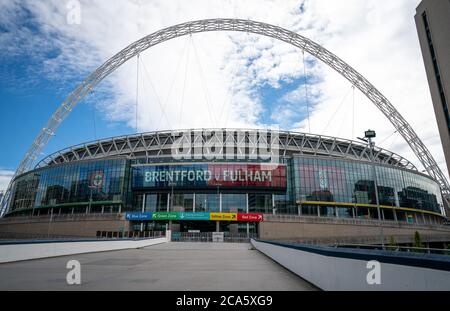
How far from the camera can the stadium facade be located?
213 ft

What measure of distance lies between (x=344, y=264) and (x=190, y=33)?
2974 inches

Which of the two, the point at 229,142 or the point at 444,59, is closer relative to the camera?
the point at 444,59

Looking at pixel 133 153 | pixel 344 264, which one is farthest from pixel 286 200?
pixel 344 264

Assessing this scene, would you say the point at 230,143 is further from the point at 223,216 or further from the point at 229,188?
the point at 223,216

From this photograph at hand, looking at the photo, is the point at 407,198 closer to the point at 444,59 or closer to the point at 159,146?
the point at 444,59

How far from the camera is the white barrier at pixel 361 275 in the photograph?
3.41 metres

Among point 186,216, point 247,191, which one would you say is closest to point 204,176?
point 186,216

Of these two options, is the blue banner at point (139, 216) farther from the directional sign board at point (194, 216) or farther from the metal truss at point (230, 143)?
the metal truss at point (230, 143)

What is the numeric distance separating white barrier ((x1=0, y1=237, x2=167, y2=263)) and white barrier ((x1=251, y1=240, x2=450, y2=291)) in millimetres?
13641

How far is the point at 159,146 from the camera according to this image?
78750mm

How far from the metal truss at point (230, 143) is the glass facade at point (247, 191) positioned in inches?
302

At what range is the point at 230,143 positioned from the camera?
254ft

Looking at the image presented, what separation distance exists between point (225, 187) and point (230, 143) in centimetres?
1649
